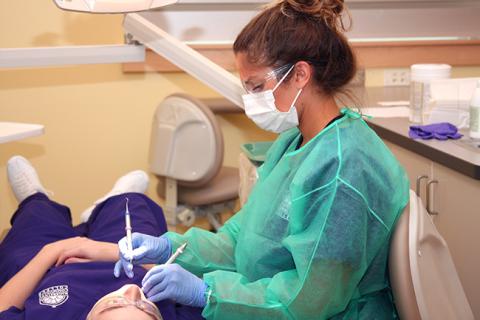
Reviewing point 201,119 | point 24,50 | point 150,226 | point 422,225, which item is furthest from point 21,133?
point 422,225

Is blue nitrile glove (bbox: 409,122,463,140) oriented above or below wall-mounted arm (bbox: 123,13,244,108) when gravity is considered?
below

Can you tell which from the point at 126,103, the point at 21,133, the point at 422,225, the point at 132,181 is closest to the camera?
the point at 422,225

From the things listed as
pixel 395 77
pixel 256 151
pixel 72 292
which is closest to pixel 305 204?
pixel 72 292

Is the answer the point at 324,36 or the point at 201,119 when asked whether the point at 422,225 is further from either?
the point at 201,119

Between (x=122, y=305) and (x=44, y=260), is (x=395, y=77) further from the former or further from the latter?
(x=122, y=305)

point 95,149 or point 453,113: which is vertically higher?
point 453,113

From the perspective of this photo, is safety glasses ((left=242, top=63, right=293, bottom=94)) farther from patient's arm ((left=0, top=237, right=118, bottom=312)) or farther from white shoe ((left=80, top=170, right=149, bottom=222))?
white shoe ((left=80, top=170, right=149, bottom=222))

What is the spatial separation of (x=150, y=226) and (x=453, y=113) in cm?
102

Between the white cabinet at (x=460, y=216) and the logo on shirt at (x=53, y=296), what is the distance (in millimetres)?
1065

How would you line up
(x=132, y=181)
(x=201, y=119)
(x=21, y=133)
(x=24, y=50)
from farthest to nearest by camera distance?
(x=201, y=119) < (x=132, y=181) < (x=21, y=133) < (x=24, y=50)

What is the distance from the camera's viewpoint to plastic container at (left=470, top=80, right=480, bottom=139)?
1.90m

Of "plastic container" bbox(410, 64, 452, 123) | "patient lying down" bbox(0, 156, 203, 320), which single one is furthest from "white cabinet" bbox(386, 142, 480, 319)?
"patient lying down" bbox(0, 156, 203, 320)

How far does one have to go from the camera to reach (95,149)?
3.30 m

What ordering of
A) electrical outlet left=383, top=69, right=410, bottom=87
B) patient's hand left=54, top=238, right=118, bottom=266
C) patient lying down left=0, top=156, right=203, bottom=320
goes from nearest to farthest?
patient lying down left=0, top=156, right=203, bottom=320, patient's hand left=54, top=238, right=118, bottom=266, electrical outlet left=383, top=69, right=410, bottom=87
